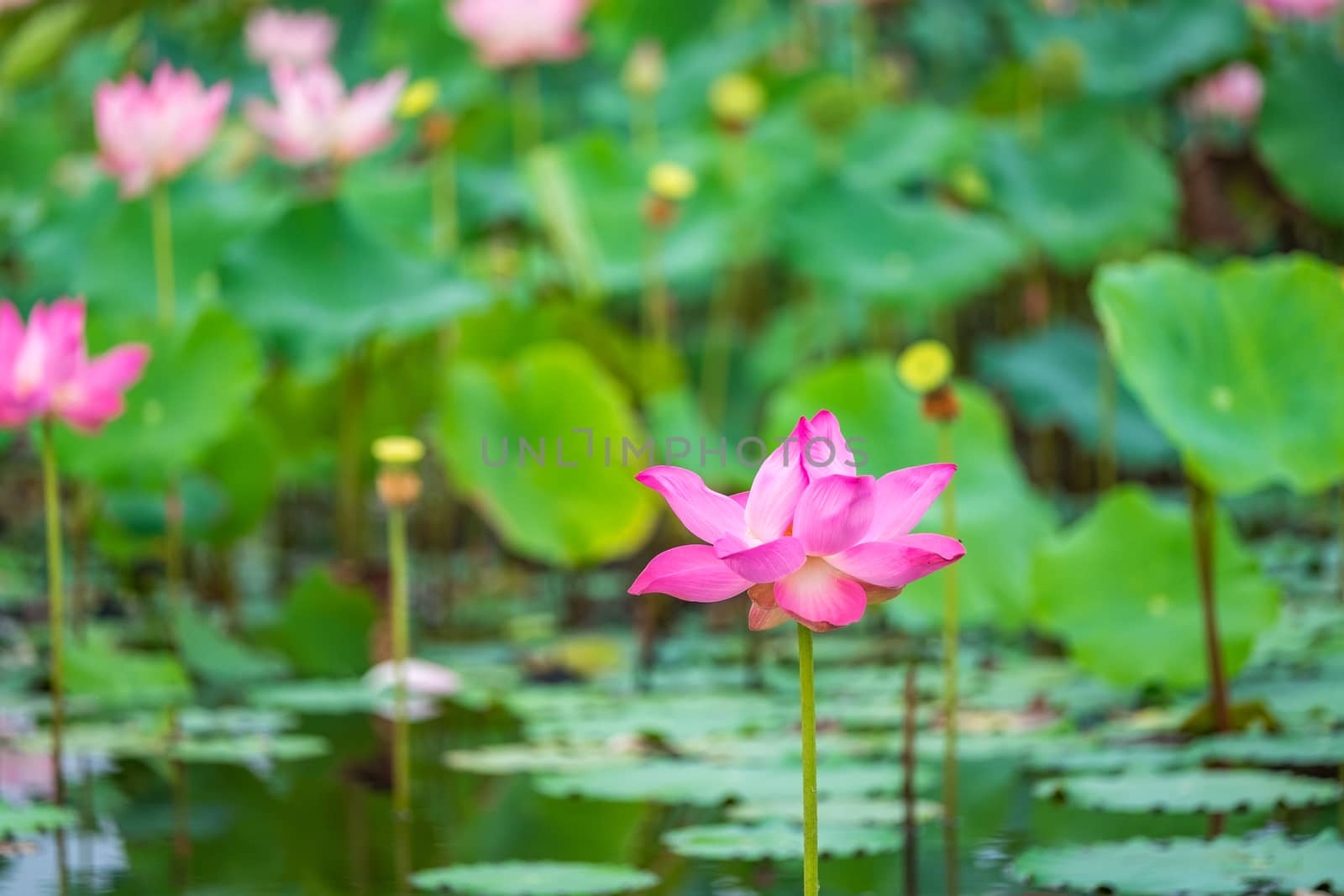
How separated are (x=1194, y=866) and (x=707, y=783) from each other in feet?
1.68

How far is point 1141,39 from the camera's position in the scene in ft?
12.2

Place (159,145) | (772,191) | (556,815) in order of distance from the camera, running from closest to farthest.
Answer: (556,815) → (159,145) → (772,191)

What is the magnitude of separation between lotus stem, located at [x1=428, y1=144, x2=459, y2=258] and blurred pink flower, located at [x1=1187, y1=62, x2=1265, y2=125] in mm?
1899

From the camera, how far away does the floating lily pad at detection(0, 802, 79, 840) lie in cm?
138

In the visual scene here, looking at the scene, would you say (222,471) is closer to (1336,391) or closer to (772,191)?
(772,191)

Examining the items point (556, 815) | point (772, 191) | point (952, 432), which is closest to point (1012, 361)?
point (772, 191)

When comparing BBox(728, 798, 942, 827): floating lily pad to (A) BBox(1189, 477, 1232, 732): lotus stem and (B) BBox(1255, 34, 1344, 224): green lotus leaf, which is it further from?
(B) BBox(1255, 34, 1344, 224): green lotus leaf

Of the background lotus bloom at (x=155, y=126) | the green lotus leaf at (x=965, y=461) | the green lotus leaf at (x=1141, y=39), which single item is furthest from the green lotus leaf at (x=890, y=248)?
the background lotus bloom at (x=155, y=126)

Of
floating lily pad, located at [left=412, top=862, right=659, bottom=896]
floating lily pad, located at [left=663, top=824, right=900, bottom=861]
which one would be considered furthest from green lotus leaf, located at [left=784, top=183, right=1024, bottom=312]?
floating lily pad, located at [left=412, top=862, right=659, bottom=896]

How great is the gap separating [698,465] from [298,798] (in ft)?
3.25

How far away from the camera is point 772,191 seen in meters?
3.16

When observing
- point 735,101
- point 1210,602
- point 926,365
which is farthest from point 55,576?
point 735,101

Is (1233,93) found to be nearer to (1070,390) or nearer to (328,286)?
(1070,390)

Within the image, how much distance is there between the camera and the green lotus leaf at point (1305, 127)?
10.7 feet
